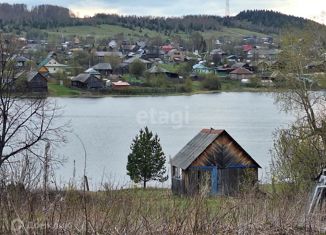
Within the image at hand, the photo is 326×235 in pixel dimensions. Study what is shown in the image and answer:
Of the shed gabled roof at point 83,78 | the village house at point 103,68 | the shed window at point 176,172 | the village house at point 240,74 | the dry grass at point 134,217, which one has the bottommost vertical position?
the shed window at point 176,172

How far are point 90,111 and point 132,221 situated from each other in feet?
91.9

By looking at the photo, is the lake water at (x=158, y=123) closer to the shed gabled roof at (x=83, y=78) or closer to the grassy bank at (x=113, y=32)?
the shed gabled roof at (x=83, y=78)

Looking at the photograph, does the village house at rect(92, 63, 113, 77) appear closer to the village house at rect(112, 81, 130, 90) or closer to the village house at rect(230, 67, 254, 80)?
the village house at rect(112, 81, 130, 90)

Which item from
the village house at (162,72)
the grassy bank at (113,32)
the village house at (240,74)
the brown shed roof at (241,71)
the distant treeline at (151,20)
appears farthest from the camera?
the distant treeline at (151,20)

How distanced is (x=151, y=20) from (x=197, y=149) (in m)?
97.8

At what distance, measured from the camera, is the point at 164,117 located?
29.0m

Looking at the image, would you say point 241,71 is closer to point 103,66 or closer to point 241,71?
point 241,71

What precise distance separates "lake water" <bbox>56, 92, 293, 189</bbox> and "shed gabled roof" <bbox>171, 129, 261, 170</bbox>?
1343mm

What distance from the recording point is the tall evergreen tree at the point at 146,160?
15.2 m

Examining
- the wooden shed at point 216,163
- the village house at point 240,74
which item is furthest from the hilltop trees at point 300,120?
the village house at point 240,74

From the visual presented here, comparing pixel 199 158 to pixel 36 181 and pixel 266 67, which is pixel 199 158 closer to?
pixel 266 67

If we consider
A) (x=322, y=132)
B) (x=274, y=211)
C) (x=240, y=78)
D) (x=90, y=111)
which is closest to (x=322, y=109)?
(x=322, y=132)

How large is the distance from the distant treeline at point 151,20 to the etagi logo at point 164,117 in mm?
62890

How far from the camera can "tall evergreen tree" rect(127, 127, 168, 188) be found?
15250mm
